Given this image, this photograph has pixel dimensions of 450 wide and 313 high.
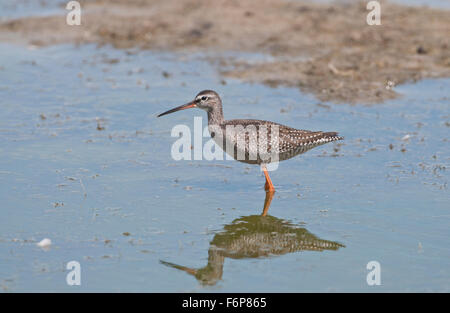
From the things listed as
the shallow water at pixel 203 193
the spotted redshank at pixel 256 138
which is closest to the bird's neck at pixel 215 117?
the spotted redshank at pixel 256 138

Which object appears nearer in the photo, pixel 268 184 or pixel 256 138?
pixel 256 138

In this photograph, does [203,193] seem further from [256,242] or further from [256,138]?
[256,242]

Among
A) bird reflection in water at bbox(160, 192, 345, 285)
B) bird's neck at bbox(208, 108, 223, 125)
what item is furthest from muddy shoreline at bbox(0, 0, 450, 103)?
bird reflection in water at bbox(160, 192, 345, 285)

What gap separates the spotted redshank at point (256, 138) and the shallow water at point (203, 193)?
1.68ft

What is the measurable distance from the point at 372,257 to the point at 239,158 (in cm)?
300

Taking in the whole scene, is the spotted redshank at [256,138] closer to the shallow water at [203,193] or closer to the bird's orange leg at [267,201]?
the bird's orange leg at [267,201]

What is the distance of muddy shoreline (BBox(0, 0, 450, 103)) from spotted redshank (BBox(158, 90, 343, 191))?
13.8ft

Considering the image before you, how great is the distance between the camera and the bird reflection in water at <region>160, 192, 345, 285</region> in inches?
325

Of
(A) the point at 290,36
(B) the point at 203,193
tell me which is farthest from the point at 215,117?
(A) the point at 290,36

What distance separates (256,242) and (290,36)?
10811 millimetres

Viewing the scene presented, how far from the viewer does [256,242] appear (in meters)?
8.95

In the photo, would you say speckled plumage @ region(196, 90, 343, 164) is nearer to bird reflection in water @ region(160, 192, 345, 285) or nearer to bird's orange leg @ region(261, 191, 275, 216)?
bird's orange leg @ region(261, 191, 275, 216)
